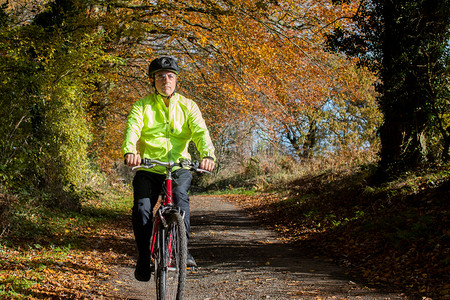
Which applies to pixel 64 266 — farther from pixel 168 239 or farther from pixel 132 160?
pixel 132 160

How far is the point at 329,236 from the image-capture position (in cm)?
808

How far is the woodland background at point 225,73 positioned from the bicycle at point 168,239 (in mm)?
3257

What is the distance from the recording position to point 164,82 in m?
4.11

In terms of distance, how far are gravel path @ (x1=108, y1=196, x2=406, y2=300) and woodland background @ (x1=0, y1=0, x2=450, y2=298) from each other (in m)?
1.41

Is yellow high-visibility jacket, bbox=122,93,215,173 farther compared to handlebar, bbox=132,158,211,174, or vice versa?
yellow high-visibility jacket, bbox=122,93,215,173

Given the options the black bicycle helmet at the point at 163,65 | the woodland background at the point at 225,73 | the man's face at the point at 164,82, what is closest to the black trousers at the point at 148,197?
the man's face at the point at 164,82

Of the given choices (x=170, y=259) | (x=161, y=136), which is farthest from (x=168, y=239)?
(x=161, y=136)

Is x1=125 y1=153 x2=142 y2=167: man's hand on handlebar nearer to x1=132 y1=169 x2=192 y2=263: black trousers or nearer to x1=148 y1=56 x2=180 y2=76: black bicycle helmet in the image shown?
x1=132 y1=169 x2=192 y2=263: black trousers

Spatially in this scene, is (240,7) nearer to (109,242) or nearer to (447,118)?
(447,118)

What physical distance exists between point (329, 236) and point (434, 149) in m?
2.79

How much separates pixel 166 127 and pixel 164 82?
1.44 ft

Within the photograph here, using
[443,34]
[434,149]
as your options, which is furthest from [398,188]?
[443,34]

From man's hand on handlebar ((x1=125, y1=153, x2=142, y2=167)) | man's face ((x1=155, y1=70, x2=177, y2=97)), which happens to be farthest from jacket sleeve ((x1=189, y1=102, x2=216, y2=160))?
man's hand on handlebar ((x1=125, y1=153, x2=142, y2=167))

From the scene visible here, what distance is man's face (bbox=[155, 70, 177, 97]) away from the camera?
162 inches
